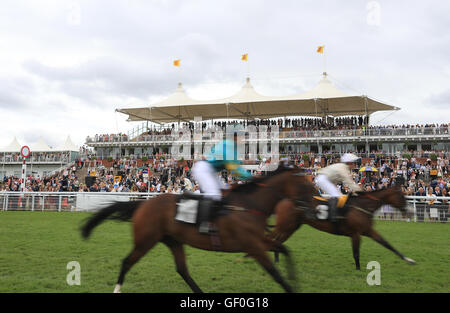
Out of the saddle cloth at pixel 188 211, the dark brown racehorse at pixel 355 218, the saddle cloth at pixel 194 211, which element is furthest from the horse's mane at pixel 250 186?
the dark brown racehorse at pixel 355 218

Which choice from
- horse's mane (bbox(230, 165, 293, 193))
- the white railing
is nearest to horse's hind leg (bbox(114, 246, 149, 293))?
horse's mane (bbox(230, 165, 293, 193))

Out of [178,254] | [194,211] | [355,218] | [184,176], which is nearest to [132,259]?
[178,254]

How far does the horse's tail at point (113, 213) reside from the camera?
15.0 ft

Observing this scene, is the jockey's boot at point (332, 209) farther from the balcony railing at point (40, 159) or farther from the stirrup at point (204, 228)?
the balcony railing at point (40, 159)

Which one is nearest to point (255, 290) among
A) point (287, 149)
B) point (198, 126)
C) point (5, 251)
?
point (5, 251)

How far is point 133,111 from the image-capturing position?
3253 cm

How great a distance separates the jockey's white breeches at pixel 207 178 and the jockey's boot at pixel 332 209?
92.3 inches

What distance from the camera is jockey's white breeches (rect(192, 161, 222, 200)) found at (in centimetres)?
432

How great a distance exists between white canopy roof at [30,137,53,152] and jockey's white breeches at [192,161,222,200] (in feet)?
134

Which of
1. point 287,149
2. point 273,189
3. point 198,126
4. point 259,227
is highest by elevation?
point 198,126

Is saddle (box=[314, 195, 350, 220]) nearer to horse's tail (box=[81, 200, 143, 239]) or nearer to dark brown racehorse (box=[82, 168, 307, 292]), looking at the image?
dark brown racehorse (box=[82, 168, 307, 292])

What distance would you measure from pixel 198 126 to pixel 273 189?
28.8 metres

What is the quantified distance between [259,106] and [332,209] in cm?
2528
